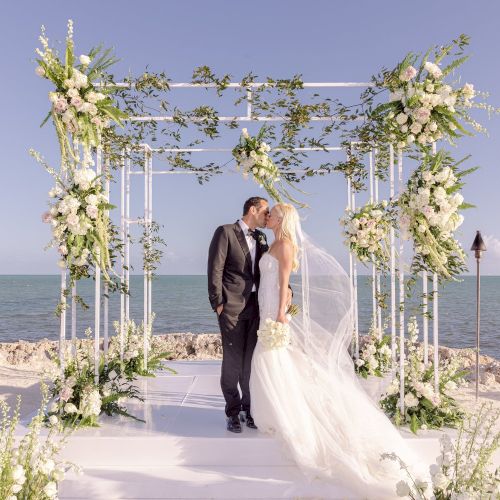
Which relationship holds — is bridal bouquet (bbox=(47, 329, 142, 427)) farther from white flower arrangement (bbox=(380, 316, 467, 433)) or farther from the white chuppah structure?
white flower arrangement (bbox=(380, 316, 467, 433))

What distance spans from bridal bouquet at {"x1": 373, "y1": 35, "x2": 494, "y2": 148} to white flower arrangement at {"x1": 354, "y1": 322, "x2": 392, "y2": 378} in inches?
110

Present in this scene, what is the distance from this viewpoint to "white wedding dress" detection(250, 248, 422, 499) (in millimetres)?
3604

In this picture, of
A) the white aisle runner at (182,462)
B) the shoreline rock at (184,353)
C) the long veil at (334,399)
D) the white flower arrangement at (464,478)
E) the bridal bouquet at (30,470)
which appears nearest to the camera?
the white flower arrangement at (464,478)

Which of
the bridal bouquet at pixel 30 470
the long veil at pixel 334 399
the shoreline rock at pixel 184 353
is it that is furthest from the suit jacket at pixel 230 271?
the shoreline rock at pixel 184 353

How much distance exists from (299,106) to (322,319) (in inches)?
83.2

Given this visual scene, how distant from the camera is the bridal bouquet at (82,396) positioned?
4387mm

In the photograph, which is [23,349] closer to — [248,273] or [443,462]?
[248,273]

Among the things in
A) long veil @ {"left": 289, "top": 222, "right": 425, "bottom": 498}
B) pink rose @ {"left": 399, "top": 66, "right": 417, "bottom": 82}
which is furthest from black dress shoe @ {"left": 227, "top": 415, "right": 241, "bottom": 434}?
pink rose @ {"left": 399, "top": 66, "right": 417, "bottom": 82}

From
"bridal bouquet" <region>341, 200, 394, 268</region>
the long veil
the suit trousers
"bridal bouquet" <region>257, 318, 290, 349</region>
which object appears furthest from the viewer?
"bridal bouquet" <region>341, 200, 394, 268</region>

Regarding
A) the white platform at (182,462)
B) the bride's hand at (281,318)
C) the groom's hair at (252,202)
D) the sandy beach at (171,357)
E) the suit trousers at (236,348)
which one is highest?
the groom's hair at (252,202)

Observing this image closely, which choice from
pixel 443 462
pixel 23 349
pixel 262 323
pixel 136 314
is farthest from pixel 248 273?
pixel 136 314

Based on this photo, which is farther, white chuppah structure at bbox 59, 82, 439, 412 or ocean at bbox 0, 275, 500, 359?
ocean at bbox 0, 275, 500, 359

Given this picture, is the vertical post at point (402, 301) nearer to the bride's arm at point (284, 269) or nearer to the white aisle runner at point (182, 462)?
the white aisle runner at point (182, 462)

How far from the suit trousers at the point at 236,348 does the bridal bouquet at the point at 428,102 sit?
195 cm
